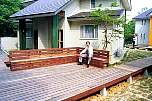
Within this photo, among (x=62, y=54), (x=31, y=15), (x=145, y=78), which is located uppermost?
(x=31, y=15)

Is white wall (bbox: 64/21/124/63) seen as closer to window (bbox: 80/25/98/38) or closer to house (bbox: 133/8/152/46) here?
window (bbox: 80/25/98/38)

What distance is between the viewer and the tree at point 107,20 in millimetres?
17480

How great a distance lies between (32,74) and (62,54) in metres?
3.87

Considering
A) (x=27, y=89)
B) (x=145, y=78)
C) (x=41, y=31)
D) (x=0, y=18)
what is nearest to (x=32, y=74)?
(x=27, y=89)

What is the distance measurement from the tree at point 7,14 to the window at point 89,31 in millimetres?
10519

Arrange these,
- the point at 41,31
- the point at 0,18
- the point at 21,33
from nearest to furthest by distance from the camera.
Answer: the point at 41,31, the point at 21,33, the point at 0,18

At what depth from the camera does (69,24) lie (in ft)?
67.5

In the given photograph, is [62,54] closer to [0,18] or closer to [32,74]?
[32,74]

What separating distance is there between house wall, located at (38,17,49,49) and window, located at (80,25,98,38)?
3372 millimetres

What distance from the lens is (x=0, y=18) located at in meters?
25.7

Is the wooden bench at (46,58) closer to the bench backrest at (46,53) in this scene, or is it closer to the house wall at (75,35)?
the bench backrest at (46,53)

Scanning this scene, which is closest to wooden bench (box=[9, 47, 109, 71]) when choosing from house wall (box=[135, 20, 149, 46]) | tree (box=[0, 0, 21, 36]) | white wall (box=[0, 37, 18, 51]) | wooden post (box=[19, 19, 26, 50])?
wooden post (box=[19, 19, 26, 50])

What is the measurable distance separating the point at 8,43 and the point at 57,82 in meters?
17.7

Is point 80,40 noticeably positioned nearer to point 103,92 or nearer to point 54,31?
point 54,31
